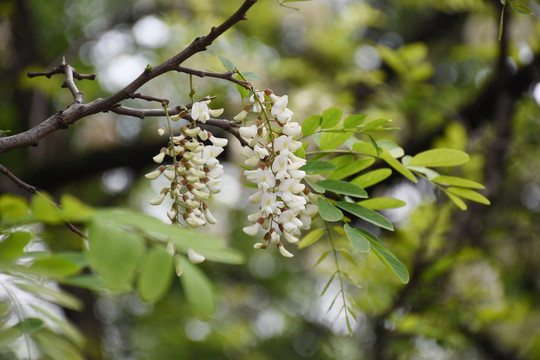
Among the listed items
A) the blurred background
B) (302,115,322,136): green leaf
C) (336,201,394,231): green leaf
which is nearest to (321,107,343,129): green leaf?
(302,115,322,136): green leaf

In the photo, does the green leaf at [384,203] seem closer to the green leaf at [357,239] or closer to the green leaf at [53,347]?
the green leaf at [357,239]

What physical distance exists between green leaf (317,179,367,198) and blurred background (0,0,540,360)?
0.87 meters

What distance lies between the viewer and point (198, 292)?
0.44 meters

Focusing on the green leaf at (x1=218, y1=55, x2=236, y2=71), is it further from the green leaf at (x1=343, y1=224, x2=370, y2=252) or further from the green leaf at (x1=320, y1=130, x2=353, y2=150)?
the green leaf at (x1=343, y1=224, x2=370, y2=252)

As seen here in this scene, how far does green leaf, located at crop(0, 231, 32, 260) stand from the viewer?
501 millimetres

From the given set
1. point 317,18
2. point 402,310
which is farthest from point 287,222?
point 317,18

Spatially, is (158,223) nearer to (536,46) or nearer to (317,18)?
(536,46)

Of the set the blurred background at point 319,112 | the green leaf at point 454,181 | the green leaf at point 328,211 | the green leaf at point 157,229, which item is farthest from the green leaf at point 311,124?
the blurred background at point 319,112

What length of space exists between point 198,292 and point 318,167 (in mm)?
320

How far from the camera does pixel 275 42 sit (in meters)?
3.57

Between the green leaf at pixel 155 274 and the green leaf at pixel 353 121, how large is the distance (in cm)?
39

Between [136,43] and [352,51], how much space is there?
133 centimetres

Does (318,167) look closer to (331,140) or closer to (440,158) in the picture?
(331,140)

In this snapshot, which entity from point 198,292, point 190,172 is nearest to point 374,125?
point 190,172
